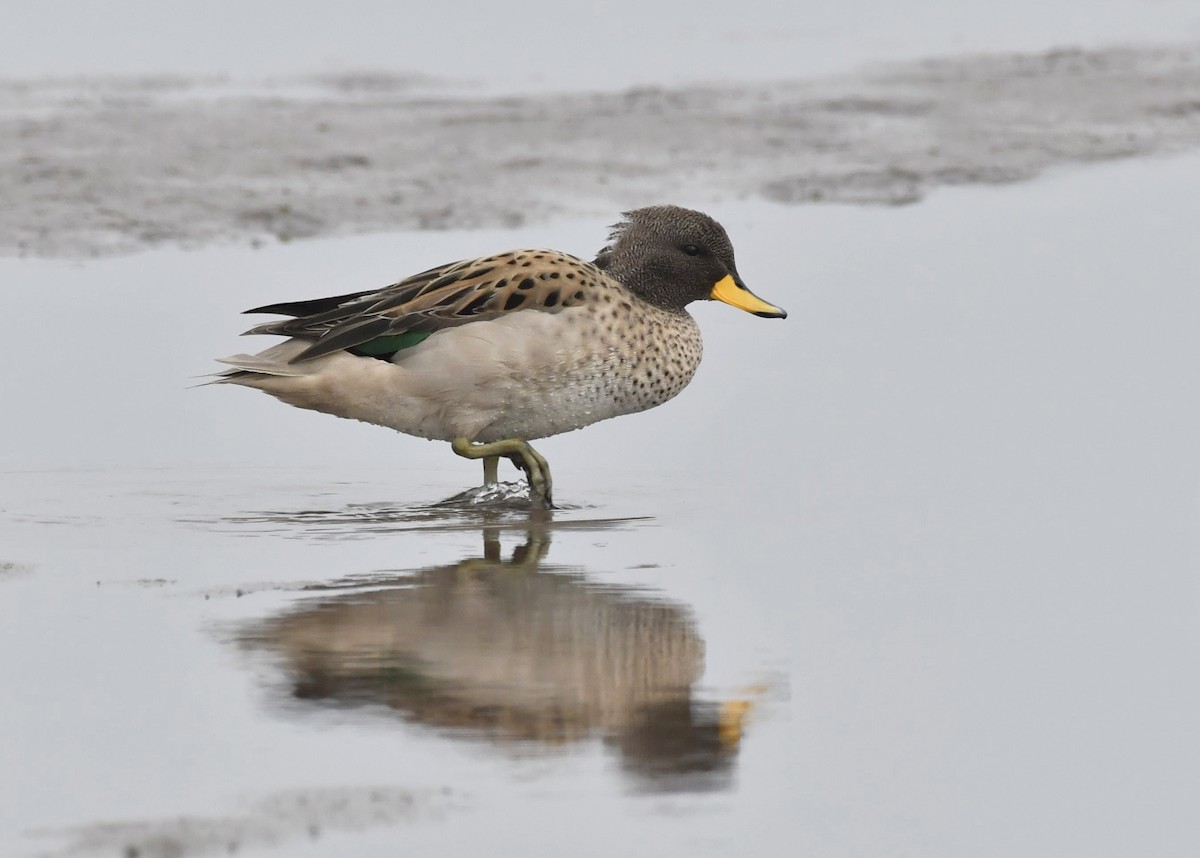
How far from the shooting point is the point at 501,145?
15000 mm

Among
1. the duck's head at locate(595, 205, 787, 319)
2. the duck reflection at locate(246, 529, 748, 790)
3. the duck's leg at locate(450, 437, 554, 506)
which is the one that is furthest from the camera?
the duck's head at locate(595, 205, 787, 319)

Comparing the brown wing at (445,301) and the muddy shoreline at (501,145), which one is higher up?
the muddy shoreline at (501,145)

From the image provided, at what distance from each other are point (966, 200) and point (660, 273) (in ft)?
18.3

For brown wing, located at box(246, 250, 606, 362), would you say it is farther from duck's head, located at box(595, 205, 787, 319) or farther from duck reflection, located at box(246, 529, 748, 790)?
duck reflection, located at box(246, 529, 748, 790)

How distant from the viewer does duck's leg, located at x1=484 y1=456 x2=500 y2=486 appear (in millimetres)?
7723

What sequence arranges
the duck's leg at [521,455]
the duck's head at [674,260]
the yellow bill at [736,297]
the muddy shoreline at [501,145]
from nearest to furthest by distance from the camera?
the duck's leg at [521,455] → the duck's head at [674,260] → the yellow bill at [736,297] → the muddy shoreline at [501,145]

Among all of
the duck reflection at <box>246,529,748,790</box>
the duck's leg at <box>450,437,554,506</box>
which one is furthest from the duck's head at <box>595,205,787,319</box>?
the duck reflection at <box>246,529,748,790</box>

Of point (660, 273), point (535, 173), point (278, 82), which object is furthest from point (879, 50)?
point (660, 273)

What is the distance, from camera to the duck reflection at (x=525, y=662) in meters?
4.59

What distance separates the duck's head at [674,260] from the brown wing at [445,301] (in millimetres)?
294

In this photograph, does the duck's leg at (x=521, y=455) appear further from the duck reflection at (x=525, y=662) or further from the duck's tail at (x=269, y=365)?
the duck reflection at (x=525, y=662)

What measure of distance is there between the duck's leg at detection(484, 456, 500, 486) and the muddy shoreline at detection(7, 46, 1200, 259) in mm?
4486

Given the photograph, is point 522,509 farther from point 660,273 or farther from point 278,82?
point 278,82

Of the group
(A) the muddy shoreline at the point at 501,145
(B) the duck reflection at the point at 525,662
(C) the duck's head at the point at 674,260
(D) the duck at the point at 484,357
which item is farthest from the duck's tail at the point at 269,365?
(A) the muddy shoreline at the point at 501,145
